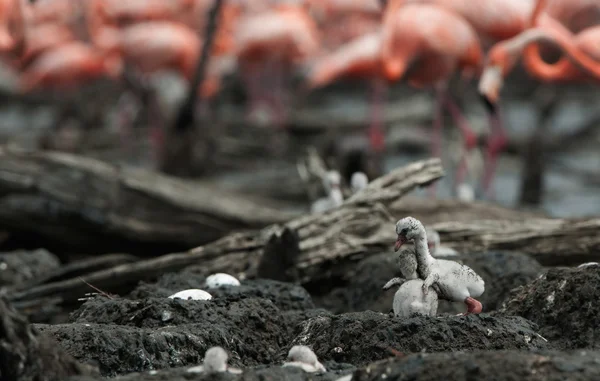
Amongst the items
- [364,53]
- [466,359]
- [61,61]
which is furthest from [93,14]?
[466,359]

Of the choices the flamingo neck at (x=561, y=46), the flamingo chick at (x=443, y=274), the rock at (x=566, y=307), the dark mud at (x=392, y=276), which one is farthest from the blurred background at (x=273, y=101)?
the flamingo chick at (x=443, y=274)

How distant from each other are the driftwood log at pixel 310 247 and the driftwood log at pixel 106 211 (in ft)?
4.55

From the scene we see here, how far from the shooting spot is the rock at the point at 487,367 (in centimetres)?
427

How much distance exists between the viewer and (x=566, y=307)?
5.45m

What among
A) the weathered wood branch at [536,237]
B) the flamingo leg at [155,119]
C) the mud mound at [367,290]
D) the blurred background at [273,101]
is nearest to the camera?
the mud mound at [367,290]

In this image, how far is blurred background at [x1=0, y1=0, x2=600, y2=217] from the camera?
13.1 m

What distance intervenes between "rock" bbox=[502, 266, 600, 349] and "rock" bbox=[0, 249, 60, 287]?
3.53 m

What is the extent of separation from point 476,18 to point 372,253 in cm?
548

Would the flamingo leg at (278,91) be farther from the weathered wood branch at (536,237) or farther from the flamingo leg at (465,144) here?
the weathered wood branch at (536,237)

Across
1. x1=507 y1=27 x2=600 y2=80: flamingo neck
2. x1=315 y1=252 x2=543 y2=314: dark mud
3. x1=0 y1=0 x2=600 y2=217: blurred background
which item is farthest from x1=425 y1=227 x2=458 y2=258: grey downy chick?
x1=507 y1=27 x2=600 y2=80: flamingo neck

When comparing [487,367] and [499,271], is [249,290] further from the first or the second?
[487,367]

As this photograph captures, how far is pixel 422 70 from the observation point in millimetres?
13289

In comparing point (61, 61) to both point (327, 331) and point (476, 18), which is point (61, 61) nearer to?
point (476, 18)

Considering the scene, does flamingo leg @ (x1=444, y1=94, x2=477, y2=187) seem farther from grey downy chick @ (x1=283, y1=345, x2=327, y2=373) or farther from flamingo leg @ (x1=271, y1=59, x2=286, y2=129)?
grey downy chick @ (x1=283, y1=345, x2=327, y2=373)
